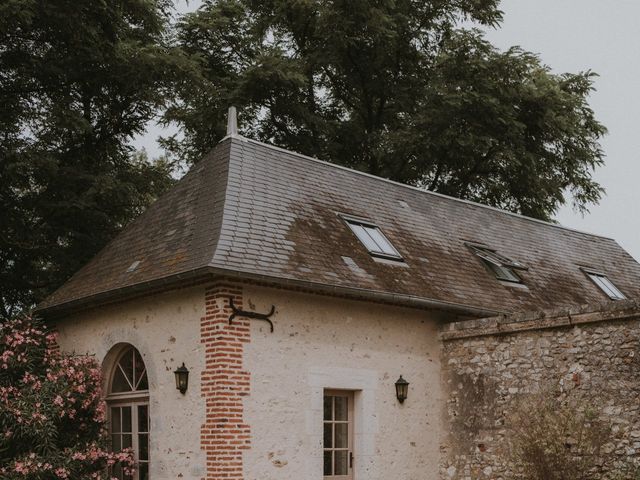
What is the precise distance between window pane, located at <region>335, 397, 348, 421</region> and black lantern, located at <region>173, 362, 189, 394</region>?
228 cm

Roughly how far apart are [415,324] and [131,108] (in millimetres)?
9859

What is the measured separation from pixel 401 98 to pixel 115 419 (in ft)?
48.6

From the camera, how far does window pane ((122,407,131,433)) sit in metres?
11.9

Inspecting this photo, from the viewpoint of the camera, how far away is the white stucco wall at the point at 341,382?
34.8 feet

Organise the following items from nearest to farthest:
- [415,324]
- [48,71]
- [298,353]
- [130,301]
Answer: [298,353], [130,301], [415,324], [48,71]

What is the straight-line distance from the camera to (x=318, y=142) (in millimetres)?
23922

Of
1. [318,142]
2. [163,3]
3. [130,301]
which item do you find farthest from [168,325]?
[318,142]

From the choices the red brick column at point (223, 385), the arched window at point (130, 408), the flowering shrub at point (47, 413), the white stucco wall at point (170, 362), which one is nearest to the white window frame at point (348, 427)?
the red brick column at point (223, 385)

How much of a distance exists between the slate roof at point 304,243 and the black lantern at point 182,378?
113cm

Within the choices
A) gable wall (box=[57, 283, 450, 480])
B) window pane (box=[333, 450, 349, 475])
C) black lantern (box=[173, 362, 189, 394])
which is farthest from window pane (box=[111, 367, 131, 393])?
window pane (box=[333, 450, 349, 475])

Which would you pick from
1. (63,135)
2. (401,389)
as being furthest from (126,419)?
(63,135)

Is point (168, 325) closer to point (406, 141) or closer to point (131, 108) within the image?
point (131, 108)

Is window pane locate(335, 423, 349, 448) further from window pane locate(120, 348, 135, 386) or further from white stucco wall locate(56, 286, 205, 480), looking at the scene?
window pane locate(120, 348, 135, 386)

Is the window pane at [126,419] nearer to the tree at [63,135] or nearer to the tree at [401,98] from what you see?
the tree at [63,135]
